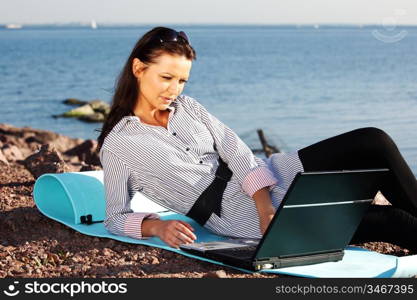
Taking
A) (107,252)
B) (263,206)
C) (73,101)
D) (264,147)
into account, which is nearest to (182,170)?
(263,206)

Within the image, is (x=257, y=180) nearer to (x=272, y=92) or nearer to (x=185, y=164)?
(x=185, y=164)

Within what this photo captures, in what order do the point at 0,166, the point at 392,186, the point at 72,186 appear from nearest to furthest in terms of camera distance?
1. the point at 392,186
2. the point at 72,186
3. the point at 0,166

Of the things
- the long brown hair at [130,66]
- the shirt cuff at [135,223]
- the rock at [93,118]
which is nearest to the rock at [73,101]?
the rock at [93,118]

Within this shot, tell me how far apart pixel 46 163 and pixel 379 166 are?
10.6 ft

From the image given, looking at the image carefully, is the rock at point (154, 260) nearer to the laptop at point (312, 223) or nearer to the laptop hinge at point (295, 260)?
the laptop at point (312, 223)

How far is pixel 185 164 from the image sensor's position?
4430 millimetres

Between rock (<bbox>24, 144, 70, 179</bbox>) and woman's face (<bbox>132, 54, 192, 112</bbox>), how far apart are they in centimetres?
221

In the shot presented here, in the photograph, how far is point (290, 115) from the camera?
22.7 m

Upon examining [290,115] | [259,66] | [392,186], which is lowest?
→ [259,66]

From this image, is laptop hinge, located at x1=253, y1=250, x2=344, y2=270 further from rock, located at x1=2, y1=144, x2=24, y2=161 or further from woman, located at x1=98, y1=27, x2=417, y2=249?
rock, located at x1=2, y1=144, x2=24, y2=161

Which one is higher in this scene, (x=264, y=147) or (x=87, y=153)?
(x=264, y=147)

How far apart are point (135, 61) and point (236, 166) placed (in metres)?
0.75

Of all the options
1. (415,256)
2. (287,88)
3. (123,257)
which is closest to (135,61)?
(123,257)

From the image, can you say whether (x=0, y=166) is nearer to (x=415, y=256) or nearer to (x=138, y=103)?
(x=138, y=103)
